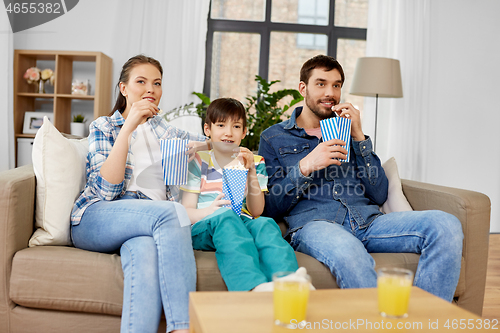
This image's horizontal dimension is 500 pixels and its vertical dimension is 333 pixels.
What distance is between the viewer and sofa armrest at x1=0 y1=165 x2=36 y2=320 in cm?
133

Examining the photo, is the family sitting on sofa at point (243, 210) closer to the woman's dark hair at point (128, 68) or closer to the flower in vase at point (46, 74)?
the woman's dark hair at point (128, 68)

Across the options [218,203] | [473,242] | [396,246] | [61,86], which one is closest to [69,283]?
[218,203]

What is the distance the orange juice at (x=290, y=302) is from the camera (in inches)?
32.3

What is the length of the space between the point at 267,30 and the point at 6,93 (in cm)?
233

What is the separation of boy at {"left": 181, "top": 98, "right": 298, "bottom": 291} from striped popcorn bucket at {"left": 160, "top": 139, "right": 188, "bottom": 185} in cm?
15

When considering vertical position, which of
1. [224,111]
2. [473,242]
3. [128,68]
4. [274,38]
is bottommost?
[473,242]

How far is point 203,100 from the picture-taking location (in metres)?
3.69

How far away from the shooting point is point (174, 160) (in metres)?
1.51

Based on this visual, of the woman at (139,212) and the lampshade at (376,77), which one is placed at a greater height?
the lampshade at (376,77)

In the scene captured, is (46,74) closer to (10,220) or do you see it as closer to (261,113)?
(261,113)

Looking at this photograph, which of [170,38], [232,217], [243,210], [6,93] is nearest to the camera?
[232,217]

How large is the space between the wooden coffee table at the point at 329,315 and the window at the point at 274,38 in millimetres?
3382

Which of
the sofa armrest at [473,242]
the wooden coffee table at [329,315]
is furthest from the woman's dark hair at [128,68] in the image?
the sofa armrest at [473,242]

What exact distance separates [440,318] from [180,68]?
10.9 ft
